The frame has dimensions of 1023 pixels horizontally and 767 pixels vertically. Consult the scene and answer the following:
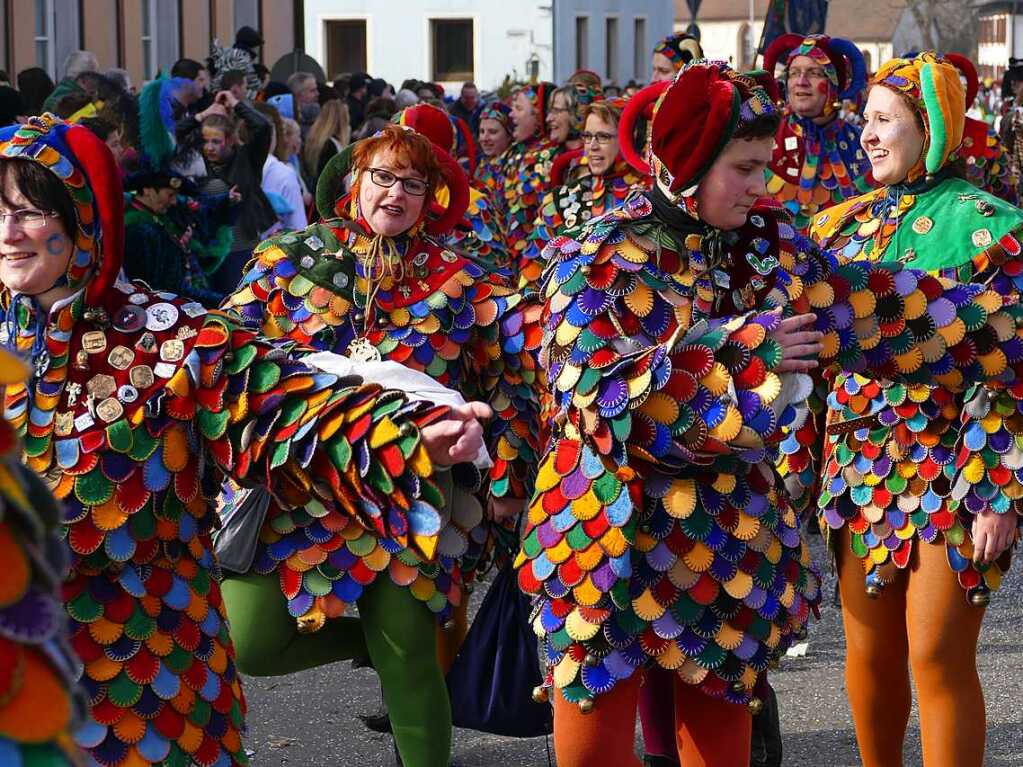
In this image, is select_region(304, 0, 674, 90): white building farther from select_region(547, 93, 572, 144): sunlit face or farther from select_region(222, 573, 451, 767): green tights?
select_region(222, 573, 451, 767): green tights

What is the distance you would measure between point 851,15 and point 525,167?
82.4 metres

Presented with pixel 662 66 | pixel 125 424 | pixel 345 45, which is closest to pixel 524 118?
pixel 662 66

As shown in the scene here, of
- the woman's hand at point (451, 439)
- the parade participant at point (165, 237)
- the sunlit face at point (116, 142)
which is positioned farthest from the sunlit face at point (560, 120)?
the woman's hand at point (451, 439)

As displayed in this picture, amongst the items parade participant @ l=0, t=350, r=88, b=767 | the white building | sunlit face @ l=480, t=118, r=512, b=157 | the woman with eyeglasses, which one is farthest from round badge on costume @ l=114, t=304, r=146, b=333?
the white building

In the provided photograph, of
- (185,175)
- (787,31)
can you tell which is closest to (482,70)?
(787,31)

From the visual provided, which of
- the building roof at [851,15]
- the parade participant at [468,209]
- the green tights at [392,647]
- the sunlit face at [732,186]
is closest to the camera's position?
the sunlit face at [732,186]

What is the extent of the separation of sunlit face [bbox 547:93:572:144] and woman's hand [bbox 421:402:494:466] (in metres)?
7.78

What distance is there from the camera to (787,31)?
10.9 meters

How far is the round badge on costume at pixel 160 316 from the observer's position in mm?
3230

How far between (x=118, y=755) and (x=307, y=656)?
1.42m

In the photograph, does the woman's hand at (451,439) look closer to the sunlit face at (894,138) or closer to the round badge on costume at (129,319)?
the round badge on costume at (129,319)

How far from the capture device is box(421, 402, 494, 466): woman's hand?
115 inches

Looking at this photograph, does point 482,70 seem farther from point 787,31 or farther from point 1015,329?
point 1015,329

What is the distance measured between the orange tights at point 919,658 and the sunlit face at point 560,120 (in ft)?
20.9
